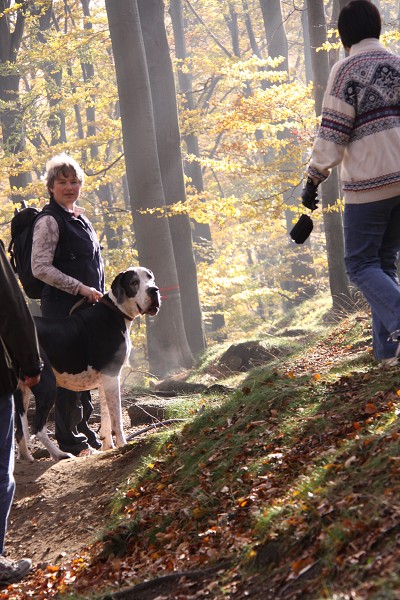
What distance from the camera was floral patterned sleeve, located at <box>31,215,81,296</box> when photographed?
7172mm

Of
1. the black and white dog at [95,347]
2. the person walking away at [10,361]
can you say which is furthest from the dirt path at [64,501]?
the person walking away at [10,361]

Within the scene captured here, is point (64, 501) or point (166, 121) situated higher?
point (166, 121)

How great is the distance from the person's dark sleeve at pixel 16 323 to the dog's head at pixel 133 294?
259cm

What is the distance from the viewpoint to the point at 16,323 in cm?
462

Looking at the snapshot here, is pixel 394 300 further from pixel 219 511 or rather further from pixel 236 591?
pixel 236 591

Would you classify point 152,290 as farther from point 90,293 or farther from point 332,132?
point 332,132

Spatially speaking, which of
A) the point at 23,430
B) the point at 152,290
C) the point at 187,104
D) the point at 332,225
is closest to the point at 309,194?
the point at 152,290

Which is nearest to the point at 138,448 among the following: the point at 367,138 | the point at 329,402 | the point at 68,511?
the point at 68,511

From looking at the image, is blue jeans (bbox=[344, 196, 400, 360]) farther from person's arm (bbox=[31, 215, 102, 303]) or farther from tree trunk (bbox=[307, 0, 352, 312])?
tree trunk (bbox=[307, 0, 352, 312])

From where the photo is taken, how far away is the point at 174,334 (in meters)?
15.7

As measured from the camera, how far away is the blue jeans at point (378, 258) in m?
5.53

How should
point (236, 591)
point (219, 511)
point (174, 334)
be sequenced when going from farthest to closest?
point (174, 334) → point (219, 511) → point (236, 591)

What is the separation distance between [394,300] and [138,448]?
2374mm

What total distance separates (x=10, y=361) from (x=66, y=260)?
279 centimetres
